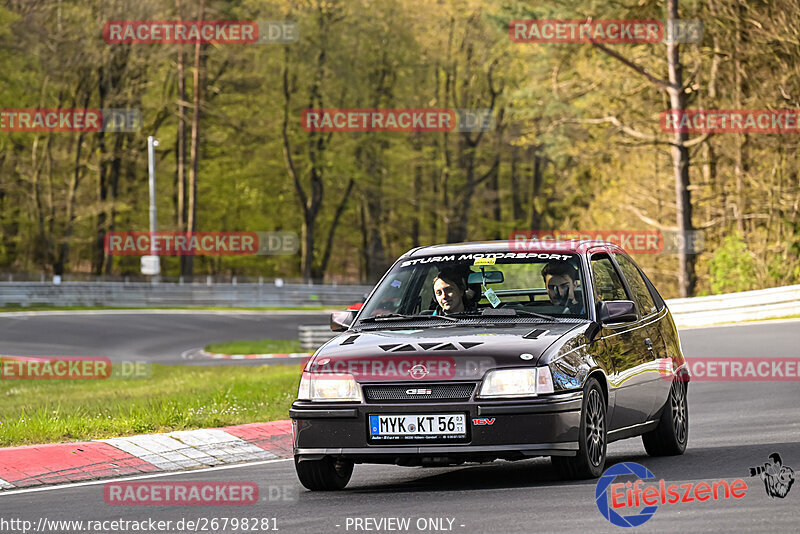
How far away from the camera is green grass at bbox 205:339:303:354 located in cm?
3847

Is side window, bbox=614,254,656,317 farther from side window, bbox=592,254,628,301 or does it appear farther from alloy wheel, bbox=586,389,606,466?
alloy wheel, bbox=586,389,606,466

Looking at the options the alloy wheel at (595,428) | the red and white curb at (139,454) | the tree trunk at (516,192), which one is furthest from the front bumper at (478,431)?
the tree trunk at (516,192)

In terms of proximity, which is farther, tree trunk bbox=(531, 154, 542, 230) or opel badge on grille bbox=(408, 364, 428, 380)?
tree trunk bbox=(531, 154, 542, 230)

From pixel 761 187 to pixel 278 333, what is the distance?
17.9 m

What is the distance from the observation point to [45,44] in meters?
62.2

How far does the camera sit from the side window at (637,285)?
1040cm

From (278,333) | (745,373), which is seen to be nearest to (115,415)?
(745,373)

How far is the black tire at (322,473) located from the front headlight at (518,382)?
1160mm

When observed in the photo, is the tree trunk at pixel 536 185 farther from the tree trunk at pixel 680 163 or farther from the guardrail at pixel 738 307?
the guardrail at pixel 738 307

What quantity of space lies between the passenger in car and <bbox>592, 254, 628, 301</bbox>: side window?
3.10ft

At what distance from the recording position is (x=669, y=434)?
10000 mm

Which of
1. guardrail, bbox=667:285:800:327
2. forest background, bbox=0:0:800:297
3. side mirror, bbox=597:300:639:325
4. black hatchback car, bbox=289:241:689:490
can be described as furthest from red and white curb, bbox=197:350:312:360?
side mirror, bbox=597:300:639:325

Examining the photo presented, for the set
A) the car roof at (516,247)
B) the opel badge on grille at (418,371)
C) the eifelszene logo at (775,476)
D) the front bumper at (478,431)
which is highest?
the car roof at (516,247)

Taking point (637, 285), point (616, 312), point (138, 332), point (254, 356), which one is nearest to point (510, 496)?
point (616, 312)
